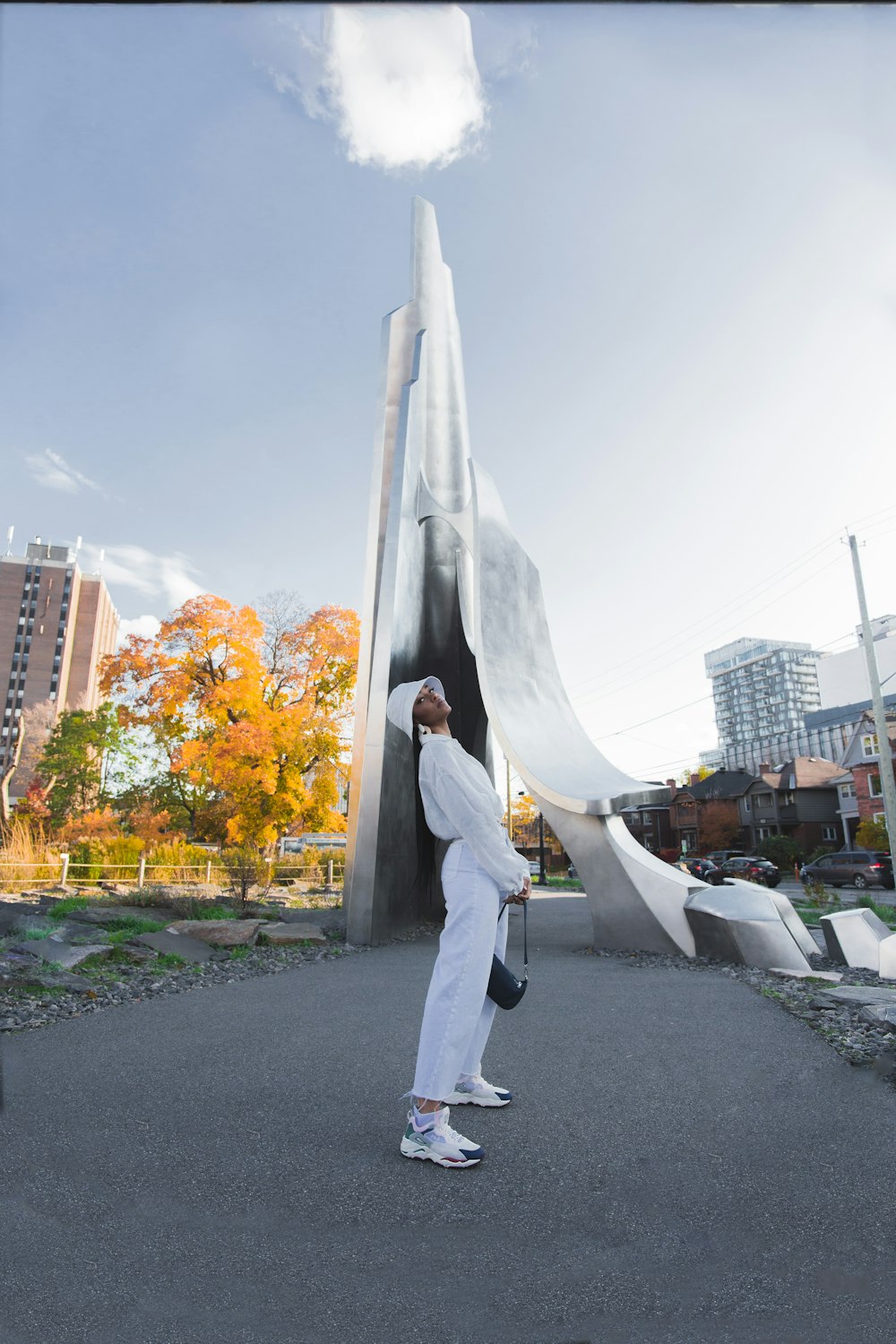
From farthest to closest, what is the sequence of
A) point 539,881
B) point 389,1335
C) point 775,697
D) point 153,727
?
point 775,697
point 539,881
point 153,727
point 389,1335

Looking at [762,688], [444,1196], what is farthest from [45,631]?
[762,688]

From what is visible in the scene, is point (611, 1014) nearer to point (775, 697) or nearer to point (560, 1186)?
point (560, 1186)

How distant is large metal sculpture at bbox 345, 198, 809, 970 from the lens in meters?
7.39

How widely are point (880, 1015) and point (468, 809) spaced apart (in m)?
3.08

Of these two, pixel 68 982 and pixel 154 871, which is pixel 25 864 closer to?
pixel 154 871

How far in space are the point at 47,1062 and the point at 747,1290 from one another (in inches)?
124

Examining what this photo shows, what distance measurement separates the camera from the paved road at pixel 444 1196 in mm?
1602

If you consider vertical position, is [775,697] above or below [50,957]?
above

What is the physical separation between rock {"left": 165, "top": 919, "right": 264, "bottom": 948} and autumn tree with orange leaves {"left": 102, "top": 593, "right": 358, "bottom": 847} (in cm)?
746

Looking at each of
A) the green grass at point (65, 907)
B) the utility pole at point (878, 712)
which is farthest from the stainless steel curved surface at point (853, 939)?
the utility pole at point (878, 712)

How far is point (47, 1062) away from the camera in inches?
139

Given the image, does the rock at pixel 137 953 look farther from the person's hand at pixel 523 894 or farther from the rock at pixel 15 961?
the person's hand at pixel 523 894

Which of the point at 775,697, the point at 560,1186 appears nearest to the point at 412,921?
the point at 560,1186

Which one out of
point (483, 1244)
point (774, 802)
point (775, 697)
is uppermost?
point (775, 697)
